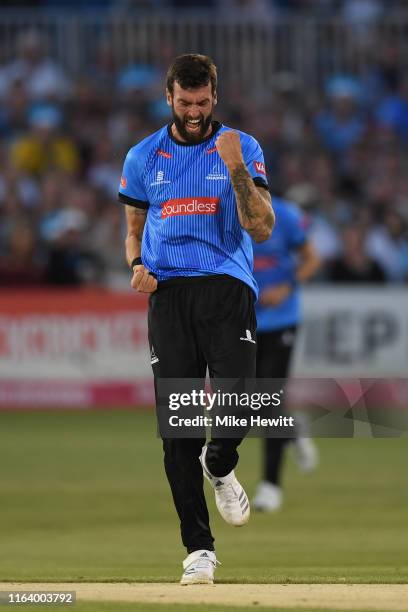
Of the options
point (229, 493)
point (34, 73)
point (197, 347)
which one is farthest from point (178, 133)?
point (34, 73)

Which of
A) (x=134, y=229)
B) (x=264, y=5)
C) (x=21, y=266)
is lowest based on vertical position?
(x=21, y=266)

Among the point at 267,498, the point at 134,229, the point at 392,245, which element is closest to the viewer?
the point at 134,229

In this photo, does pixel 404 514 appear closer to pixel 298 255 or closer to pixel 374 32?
pixel 298 255

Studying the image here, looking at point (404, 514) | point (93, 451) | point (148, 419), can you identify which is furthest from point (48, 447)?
point (404, 514)

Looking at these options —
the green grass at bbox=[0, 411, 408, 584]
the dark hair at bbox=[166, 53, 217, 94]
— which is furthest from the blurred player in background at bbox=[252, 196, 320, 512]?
the dark hair at bbox=[166, 53, 217, 94]

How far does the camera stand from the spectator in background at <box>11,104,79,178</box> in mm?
20625

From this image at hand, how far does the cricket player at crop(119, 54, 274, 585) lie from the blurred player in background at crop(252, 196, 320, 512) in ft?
13.0

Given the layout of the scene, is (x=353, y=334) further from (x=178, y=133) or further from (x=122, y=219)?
(x=178, y=133)

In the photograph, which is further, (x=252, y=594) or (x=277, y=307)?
(x=277, y=307)

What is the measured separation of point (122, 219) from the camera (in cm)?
1983

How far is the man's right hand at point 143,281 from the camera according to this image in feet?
25.3

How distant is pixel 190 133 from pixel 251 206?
20.9 inches

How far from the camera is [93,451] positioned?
50.7 ft

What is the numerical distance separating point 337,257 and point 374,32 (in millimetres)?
4289
